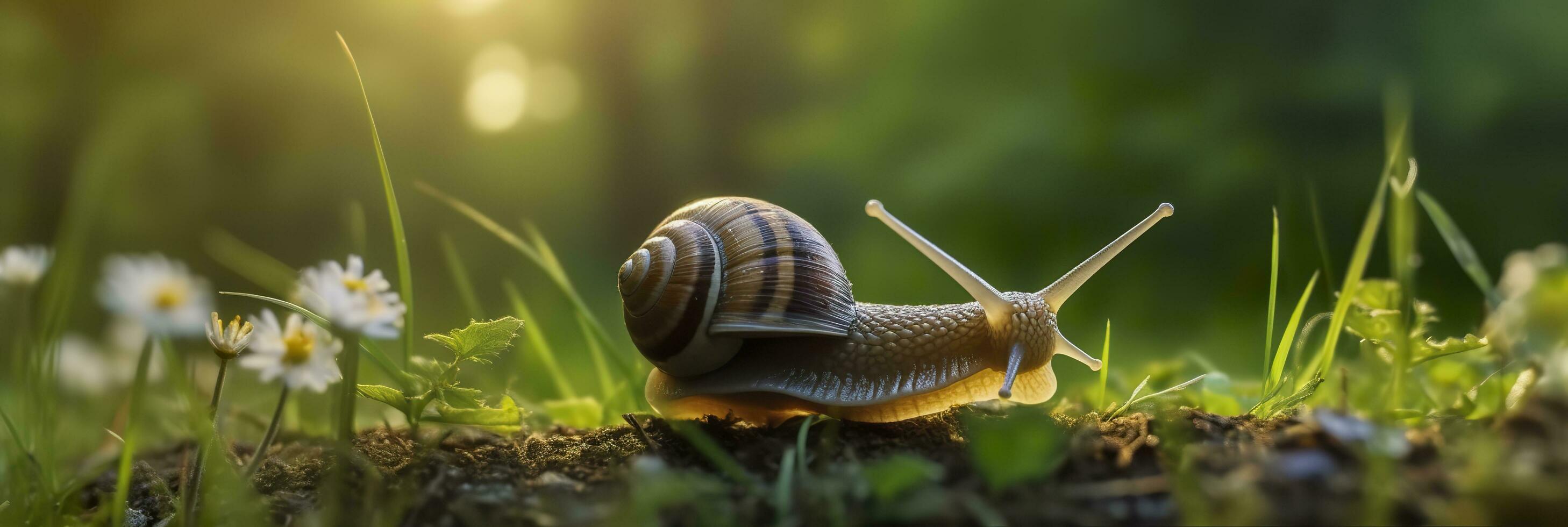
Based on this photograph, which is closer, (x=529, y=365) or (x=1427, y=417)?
(x=1427, y=417)

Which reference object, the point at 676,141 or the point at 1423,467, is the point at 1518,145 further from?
the point at 676,141

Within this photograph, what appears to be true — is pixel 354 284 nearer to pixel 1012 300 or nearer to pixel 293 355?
pixel 293 355

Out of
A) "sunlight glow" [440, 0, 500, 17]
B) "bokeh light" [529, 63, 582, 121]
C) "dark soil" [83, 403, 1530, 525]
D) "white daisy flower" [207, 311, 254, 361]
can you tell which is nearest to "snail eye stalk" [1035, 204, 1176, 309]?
"dark soil" [83, 403, 1530, 525]

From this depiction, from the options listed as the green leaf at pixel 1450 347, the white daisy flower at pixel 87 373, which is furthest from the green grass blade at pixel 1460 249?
the white daisy flower at pixel 87 373

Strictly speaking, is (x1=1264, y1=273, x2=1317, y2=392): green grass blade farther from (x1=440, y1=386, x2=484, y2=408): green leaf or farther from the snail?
(x1=440, y1=386, x2=484, y2=408): green leaf

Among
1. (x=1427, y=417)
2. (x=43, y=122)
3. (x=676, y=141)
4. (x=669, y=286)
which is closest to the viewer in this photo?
(x=1427, y=417)

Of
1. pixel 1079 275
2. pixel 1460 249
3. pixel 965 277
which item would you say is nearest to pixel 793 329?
pixel 965 277

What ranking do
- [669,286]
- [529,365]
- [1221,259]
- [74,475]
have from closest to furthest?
[74,475], [669,286], [529,365], [1221,259]

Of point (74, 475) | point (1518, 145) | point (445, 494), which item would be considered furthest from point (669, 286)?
point (1518, 145)
